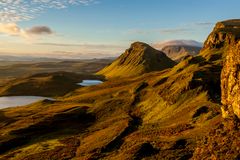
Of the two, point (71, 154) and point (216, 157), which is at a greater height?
point (216, 157)

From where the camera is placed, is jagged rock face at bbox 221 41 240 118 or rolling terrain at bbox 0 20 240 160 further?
Answer: rolling terrain at bbox 0 20 240 160

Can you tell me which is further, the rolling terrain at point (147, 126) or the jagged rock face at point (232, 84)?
the rolling terrain at point (147, 126)

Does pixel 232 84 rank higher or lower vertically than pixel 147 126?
higher

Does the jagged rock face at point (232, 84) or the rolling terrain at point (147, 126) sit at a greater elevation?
the jagged rock face at point (232, 84)

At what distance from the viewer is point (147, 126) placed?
9912cm

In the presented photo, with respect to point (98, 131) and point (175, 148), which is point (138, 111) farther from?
point (175, 148)

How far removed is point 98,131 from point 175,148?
1561 inches

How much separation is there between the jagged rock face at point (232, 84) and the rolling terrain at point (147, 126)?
0.19m

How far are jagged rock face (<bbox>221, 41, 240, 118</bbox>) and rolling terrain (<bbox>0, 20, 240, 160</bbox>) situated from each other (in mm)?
192

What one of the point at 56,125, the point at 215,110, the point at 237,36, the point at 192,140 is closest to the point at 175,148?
the point at 192,140

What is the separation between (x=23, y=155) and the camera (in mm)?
94188

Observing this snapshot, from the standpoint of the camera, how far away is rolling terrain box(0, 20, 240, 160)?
6806cm

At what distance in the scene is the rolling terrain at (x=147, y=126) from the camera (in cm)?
6806

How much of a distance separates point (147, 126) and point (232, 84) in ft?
113
